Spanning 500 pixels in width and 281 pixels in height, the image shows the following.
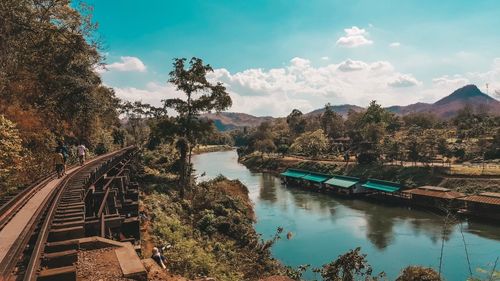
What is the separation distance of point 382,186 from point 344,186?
5845 mm

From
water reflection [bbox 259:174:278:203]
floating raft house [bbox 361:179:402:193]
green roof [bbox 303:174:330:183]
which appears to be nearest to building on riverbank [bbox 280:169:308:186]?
green roof [bbox 303:174:330:183]

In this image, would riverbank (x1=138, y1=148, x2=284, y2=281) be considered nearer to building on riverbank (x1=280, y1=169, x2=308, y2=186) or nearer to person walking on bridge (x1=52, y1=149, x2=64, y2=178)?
person walking on bridge (x1=52, y1=149, x2=64, y2=178)

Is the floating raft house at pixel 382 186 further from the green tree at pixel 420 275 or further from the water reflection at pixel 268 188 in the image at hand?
the green tree at pixel 420 275

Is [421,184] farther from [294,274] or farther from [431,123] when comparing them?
[431,123]

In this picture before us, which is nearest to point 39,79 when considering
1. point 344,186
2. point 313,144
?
point 344,186

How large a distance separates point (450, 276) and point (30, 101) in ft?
112

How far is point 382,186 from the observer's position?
182 feet

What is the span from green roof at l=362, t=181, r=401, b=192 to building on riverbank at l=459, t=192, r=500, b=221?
11.1 metres

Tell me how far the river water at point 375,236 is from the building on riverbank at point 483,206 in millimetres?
1950

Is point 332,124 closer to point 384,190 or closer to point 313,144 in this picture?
point 313,144

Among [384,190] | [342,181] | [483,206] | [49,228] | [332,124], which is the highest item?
[332,124]

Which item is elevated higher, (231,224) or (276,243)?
(231,224)

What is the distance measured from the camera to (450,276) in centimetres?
2630

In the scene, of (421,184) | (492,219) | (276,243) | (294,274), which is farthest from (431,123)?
(294,274)
